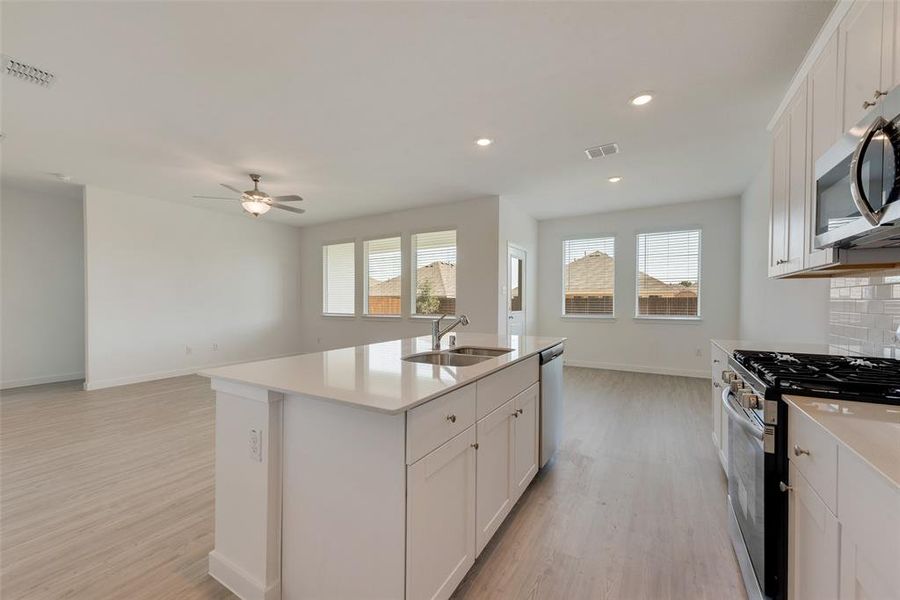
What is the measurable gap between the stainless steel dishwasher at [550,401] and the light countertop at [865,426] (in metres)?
1.36

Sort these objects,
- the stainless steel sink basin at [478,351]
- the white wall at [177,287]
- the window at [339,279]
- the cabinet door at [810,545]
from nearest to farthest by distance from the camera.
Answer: the cabinet door at [810,545] → the stainless steel sink basin at [478,351] → the white wall at [177,287] → the window at [339,279]

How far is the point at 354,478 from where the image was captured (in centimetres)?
126

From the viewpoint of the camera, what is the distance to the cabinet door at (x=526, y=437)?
6.79 feet

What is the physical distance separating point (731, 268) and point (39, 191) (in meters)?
10.3

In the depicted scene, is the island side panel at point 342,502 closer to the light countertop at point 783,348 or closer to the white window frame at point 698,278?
the light countertop at point 783,348

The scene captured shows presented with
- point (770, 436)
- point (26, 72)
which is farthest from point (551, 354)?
point (26, 72)

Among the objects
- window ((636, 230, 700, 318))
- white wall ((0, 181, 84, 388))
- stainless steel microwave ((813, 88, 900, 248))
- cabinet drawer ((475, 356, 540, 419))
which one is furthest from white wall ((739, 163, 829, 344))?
white wall ((0, 181, 84, 388))

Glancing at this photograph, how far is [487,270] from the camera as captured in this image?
5383mm

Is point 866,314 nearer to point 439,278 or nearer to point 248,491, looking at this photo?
point 248,491

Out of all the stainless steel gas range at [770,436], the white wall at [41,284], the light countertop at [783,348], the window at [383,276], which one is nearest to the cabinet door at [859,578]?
the stainless steel gas range at [770,436]

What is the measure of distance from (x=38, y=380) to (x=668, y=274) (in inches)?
384

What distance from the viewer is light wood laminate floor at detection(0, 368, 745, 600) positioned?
62.1 inches

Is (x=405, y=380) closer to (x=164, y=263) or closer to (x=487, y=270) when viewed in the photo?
(x=487, y=270)

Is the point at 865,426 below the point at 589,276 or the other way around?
below
